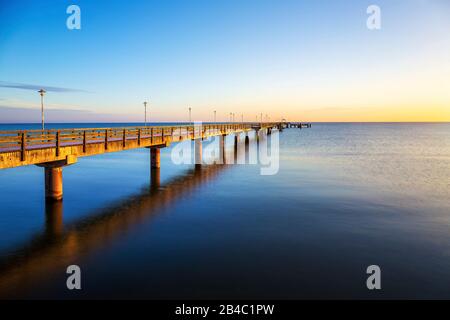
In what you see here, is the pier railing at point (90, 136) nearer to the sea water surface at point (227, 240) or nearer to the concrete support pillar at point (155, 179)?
the concrete support pillar at point (155, 179)

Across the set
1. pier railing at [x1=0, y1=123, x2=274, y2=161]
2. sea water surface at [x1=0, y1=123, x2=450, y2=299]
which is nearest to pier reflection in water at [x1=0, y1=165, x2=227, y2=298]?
sea water surface at [x1=0, y1=123, x2=450, y2=299]

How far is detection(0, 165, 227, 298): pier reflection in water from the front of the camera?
430 inches

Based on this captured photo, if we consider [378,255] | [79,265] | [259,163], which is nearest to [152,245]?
[79,265]

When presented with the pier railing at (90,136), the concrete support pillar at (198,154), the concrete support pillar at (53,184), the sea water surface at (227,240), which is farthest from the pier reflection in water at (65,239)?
the concrete support pillar at (198,154)

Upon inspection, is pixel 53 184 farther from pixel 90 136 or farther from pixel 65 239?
pixel 65 239

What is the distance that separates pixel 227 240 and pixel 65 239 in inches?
260

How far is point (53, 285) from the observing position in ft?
34.2

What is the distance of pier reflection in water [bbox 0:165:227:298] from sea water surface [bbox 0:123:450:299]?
2.2 inches

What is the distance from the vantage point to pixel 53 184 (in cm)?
2008

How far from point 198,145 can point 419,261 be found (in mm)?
32610

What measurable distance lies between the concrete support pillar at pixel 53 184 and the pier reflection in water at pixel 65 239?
0.43 meters

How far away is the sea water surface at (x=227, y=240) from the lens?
10.5m

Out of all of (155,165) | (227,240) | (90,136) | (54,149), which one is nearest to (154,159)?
(155,165)

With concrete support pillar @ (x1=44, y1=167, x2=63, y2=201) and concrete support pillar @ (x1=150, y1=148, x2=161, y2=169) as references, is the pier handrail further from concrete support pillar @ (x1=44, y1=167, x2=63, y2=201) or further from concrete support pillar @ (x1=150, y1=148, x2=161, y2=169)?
concrete support pillar @ (x1=150, y1=148, x2=161, y2=169)
